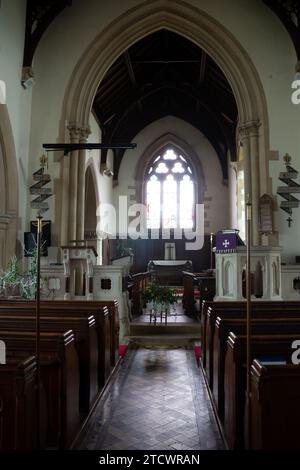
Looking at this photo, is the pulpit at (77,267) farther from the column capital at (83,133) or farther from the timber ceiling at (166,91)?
the timber ceiling at (166,91)

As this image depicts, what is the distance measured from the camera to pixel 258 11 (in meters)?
8.32

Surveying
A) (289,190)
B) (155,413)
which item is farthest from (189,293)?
(155,413)

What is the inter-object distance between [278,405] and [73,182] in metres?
7.03

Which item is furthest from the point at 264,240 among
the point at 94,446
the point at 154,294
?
the point at 94,446

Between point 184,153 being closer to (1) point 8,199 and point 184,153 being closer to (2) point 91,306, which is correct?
(1) point 8,199

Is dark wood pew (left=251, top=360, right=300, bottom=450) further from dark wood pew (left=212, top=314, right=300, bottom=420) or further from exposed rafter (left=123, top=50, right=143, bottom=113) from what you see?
exposed rafter (left=123, top=50, right=143, bottom=113)

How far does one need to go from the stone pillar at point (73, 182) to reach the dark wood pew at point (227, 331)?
5.44 m

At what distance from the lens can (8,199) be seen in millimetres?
7422

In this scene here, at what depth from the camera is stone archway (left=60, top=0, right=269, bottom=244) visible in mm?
8117

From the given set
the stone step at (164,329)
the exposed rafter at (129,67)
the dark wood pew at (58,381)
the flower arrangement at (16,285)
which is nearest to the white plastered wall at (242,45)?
the exposed rafter at (129,67)

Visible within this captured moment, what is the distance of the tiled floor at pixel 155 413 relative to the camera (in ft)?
8.48

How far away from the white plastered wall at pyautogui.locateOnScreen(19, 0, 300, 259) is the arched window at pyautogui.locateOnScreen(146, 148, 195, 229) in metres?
6.92

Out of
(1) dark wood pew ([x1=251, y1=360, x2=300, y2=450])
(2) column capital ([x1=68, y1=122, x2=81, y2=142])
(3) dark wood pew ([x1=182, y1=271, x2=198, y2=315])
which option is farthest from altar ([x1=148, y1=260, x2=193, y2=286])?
(1) dark wood pew ([x1=251, y1=360, x2=300, y2=450])

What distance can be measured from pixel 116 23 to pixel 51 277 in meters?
5.36
